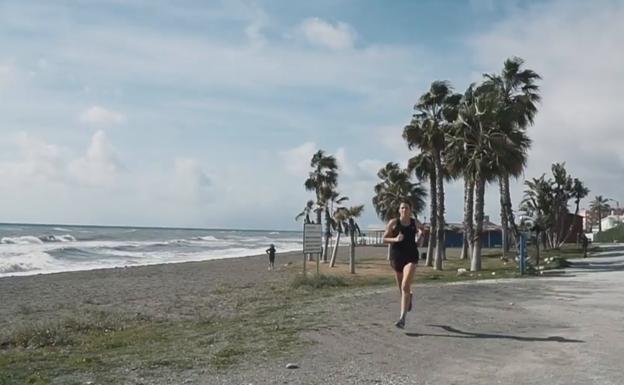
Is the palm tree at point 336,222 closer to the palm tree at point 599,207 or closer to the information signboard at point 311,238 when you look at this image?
the information signboard at point 311,238

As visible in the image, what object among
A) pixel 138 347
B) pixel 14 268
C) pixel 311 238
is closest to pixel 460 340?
pixel 138 347

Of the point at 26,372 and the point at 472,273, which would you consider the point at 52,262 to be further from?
the point at 26,372

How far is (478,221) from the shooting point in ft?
103

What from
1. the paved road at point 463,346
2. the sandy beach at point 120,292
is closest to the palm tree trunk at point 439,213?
the sandy beach at point 120,292

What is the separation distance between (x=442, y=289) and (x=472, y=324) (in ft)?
23.7

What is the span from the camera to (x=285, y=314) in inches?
512

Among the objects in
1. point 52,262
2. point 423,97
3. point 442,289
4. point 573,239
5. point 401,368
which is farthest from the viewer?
point 573,239

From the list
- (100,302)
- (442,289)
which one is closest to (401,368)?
(442,289)

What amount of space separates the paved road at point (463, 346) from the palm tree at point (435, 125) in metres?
20.7

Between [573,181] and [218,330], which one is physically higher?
Answer: [573,181]

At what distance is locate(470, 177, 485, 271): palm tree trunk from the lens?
30823 mm

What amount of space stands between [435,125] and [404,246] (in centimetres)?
2616

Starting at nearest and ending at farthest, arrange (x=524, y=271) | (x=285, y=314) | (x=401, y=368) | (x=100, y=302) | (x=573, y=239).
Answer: (x=401, y=368), (x=285, y=314), (x=100, y=302), (x=524, y=271), (x=573, y=239)

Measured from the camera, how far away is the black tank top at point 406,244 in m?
9.69
